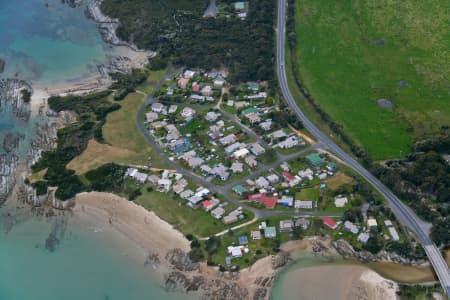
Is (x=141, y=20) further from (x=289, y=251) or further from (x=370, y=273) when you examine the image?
(x=370, y=273)

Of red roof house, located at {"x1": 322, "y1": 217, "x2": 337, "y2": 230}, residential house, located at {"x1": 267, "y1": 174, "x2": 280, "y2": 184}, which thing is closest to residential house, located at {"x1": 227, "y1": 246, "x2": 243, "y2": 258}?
red roof house, located at {"x1": 322, "y1": 217, "x2": 337, "y2": 230}

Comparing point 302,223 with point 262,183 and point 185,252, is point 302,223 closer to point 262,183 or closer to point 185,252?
point 262,183

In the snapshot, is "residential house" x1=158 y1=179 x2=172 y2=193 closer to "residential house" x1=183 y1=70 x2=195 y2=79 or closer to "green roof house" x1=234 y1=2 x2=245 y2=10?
"residential house" x1=183 y1=70 x2=195 y2=79

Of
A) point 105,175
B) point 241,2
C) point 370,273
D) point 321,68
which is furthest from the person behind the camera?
point 241,2

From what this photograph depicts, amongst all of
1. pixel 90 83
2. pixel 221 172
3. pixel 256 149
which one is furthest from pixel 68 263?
pixel 90 83

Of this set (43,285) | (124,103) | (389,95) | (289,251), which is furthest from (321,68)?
(43,285)

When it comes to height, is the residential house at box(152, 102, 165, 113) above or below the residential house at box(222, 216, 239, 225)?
above
